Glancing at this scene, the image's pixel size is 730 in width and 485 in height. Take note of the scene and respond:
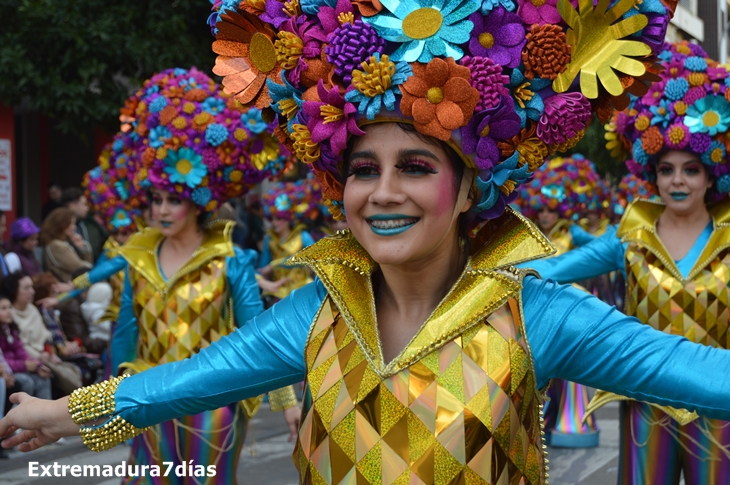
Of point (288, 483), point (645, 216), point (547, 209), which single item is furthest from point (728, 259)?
point (547, 209)

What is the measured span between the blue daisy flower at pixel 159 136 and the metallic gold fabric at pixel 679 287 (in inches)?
92.4

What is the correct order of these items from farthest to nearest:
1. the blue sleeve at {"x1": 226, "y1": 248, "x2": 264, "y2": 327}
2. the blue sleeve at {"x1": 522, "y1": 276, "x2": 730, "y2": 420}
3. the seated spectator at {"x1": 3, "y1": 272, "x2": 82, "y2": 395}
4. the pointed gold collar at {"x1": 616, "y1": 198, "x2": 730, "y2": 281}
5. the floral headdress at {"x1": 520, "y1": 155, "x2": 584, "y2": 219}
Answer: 1. the floral headdress at {"x1": 520, "y1": 155, "x2": 584, "y2": 219}
2. the seated spectator at {"x1": 3, "y1": 272, "x2": 82, "y2": 395}
3. the blue sleeve at {"x1": 226, "y1": 248, "x2": 264, "y2": 327}
4. the pointed gold collar at {"x1": 616, "y1": 198, "x2": 730, "y2": 281}
5. the blue sleeve at {"x1": 522, "y1": 276, "x2": 730, "y2": 420}

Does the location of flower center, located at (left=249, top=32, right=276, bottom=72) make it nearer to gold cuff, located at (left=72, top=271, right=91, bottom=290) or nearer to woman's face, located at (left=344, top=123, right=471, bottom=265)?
woman's face, located at (left=344, top=123, right=471, bottom=265)

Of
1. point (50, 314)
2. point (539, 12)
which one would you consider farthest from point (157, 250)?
point (50, 314)

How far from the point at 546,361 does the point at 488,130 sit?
560 millimetres

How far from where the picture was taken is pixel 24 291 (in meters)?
7.16

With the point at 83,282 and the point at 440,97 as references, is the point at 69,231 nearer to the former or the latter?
the point at 83,282

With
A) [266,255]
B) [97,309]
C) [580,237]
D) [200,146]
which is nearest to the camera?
[200,146]

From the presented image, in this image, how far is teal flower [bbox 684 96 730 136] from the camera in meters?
4.39

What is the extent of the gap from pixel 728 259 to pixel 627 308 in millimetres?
524

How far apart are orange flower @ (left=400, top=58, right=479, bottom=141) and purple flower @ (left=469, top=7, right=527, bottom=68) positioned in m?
0.09

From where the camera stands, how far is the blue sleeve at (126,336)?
15.9ft

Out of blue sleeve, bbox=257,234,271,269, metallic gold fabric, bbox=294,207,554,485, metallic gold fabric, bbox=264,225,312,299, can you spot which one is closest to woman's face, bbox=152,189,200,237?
metallic gold fabric, bbox=294,207,554,485

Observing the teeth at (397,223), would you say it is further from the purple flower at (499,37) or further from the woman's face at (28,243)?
the woman's face at (28,243)
